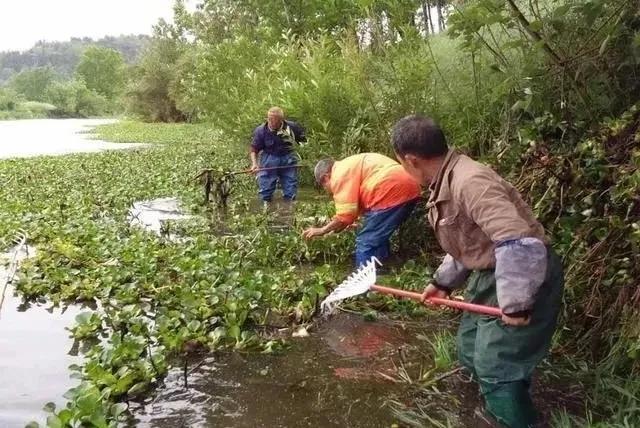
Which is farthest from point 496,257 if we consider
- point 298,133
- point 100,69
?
point 100,69

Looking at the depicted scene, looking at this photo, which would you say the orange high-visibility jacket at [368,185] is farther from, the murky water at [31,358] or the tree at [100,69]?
the tree at [100,69]

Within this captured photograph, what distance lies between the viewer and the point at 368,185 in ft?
19.4

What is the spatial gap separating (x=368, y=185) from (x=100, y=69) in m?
111

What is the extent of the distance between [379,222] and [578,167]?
6.68ft

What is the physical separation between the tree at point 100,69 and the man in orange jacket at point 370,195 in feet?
344

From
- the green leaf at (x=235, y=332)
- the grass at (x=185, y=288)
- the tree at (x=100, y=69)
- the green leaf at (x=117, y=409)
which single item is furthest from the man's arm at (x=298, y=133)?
the tree at (x=100, y=69)

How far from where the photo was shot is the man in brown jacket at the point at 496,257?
2.79 metres

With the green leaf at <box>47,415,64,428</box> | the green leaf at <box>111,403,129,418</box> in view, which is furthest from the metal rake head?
the green leaf at <box>47,415,64,428</box>

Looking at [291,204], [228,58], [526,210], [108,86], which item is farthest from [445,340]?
[108,86]

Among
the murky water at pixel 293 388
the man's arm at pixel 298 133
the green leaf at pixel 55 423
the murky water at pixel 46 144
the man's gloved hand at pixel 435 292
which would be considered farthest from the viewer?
the murky water at pixel 46 144

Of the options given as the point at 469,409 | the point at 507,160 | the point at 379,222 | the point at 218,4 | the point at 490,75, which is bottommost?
the point at 469,409

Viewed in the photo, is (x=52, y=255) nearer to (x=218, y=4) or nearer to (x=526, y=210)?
(x=526, y=210)

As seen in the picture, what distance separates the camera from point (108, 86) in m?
106

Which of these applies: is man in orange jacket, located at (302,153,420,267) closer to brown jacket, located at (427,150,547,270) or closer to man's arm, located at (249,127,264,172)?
brown jacket, located at (427,150,547,270)
